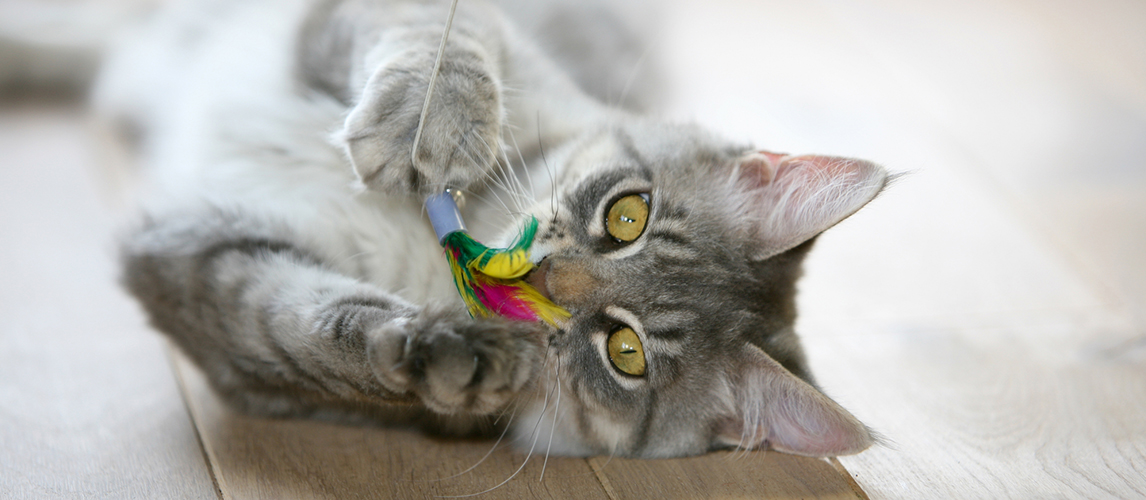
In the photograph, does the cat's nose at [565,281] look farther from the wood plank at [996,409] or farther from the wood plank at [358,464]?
the wood plank at [996,409]

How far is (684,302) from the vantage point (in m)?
1.27

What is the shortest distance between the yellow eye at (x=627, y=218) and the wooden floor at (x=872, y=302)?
41cm

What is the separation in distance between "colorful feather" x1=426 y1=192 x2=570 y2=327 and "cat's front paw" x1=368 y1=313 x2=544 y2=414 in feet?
0.51

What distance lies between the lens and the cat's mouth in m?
1.22

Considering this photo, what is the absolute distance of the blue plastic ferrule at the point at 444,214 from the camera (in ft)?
3.97

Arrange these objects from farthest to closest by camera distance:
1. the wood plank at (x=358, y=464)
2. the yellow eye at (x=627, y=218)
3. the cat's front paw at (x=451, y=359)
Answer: the yellow eye at (x=627, y=218), the wood plank at (x=358, y=464), the cat's front paw at (x=451, y=359)

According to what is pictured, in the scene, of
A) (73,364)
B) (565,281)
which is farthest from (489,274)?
(73,364)

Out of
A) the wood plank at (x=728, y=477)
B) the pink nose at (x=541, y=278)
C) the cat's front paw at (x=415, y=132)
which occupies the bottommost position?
the wood plank at (x=728, y=477)

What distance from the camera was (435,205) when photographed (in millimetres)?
1229

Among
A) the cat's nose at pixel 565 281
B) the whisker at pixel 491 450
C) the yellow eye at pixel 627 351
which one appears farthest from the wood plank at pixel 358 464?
the cat's nose at pixel 565 281

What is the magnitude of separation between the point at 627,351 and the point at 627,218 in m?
0.23

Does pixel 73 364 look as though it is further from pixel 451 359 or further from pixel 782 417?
pixel 782 417

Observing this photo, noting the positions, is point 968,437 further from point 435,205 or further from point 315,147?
point 315,147

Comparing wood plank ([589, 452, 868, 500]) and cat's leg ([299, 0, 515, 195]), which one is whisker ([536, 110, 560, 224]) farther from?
wood plank ([589, 452, 868, 500])
